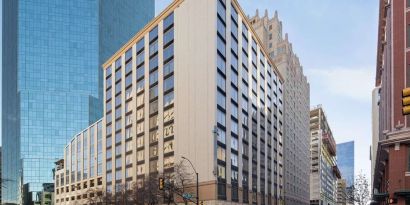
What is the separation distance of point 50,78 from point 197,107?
13122 cm

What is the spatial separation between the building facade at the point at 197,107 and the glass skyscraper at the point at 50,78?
85588 millimetres

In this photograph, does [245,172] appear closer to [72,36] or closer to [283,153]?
[283,153]

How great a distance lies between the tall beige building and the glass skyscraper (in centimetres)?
8726

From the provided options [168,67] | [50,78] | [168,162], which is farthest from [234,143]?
[50,78]

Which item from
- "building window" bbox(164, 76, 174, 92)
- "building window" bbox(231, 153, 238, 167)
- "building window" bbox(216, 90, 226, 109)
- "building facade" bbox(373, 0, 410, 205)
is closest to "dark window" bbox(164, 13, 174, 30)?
"building window" bbox(164, 76, 174, 92)

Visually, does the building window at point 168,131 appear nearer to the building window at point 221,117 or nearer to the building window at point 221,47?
the building window at point 221,117

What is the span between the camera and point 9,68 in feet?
646

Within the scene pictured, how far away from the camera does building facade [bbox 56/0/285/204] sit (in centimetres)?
6931

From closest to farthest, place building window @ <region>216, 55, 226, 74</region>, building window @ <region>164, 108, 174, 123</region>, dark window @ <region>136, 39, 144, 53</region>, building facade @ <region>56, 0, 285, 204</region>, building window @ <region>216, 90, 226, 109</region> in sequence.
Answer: building facade @ <region>56, 0, 285, 204</region>, building window @ <region>216, 90, 226, 109</region>, building window @ <region>216, 55, 226, 74</region>, building window @ <region>164, 108, 174, 123</region>, dark window @ <region>136, 39, 144, 53</region>

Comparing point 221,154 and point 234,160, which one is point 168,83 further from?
point 234,160

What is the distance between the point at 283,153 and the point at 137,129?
154 ft

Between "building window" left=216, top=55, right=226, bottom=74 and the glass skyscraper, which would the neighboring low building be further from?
"building window" left=216, top=55, right=226, bottom=74

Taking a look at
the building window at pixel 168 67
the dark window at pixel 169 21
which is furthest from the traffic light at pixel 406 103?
the dark window at pixel 169 21

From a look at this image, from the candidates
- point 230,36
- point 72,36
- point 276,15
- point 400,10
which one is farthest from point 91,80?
point 400,10
